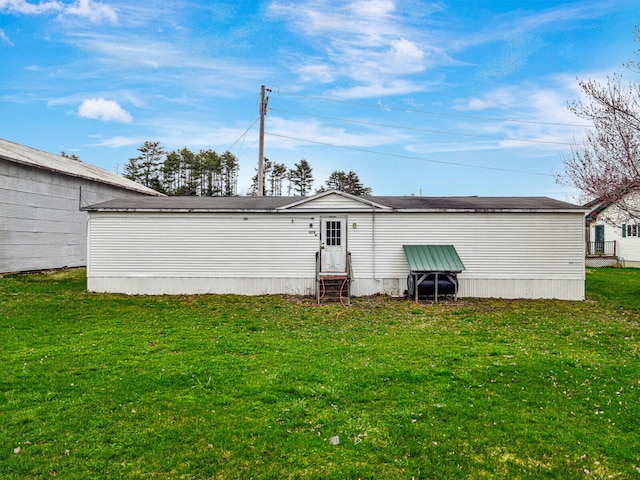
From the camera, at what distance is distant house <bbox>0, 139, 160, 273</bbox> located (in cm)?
1555

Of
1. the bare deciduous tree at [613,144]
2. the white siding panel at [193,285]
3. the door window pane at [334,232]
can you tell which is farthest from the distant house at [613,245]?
the white siding panel at [193,285]

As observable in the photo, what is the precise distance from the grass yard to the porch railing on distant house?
67.7 ft

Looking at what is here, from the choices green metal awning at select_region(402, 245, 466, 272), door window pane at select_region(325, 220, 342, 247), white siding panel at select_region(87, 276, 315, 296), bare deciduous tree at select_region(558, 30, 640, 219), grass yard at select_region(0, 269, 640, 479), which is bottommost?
grass yard at select_region(0, 269, 640, 479)

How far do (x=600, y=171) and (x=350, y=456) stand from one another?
13.9 m

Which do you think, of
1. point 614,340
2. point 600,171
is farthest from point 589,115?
point 614,340

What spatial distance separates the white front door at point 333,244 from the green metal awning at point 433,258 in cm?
216

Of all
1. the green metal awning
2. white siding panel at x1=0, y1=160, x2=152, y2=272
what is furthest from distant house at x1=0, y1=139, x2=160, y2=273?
the green metal awning

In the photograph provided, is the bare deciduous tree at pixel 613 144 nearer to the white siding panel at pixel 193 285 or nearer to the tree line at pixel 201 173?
the white siding panel at pixel 193 285

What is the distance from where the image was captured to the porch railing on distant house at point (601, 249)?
2530cm

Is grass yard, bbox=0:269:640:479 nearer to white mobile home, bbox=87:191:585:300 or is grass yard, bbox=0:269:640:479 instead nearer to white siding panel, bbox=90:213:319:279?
white mobile home, bbox=87:191:585:300

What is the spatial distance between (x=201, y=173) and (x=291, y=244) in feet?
109

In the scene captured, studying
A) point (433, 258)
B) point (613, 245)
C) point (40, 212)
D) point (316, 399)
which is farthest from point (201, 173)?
point (316, 399)

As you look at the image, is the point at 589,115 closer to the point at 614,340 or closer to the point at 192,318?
the point at 614,340

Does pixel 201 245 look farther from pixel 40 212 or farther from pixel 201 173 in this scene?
pixel 201 173
